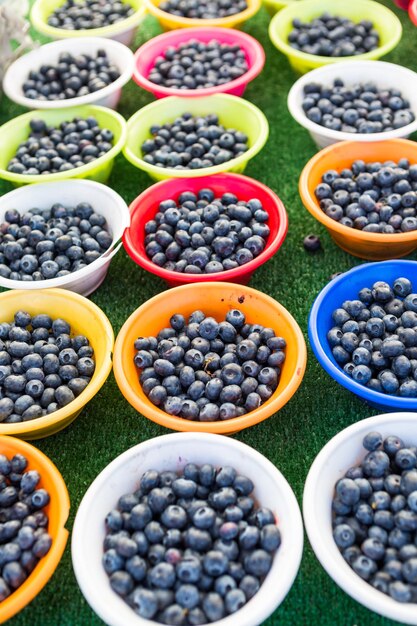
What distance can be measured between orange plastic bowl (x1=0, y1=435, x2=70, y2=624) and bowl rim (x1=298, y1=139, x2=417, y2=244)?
124 cm

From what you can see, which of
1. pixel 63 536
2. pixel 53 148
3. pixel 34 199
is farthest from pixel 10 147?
pixel 63 536

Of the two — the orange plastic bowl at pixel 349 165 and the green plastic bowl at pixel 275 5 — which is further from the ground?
the green plastic bowl at pixel 275 5

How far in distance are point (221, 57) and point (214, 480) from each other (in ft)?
7.35

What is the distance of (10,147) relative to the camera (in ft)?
8.94

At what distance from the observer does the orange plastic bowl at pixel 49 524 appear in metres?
1.35

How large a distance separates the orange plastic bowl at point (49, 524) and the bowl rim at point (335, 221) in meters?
1.24

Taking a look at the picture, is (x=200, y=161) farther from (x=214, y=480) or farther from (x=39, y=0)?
(x=39, y=0)

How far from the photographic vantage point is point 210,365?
1.83 m

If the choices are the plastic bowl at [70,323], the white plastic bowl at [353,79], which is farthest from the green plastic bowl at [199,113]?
the plastic bowl at [70,323]

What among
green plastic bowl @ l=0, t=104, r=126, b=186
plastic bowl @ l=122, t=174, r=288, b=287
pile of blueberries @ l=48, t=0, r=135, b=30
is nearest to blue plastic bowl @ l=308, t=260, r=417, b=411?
plastic bowl @ l=122, t=174, r=288, b=287

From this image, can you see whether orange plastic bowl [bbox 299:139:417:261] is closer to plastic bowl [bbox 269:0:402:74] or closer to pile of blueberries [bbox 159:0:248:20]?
plastic bowl [bbox 269:0:402:74]

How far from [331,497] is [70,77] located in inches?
92.4

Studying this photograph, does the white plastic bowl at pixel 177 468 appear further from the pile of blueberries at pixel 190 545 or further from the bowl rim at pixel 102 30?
the bowl rim at pixel 102 30

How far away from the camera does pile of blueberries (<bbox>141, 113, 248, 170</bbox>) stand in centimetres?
253
